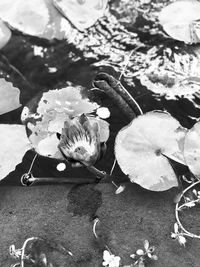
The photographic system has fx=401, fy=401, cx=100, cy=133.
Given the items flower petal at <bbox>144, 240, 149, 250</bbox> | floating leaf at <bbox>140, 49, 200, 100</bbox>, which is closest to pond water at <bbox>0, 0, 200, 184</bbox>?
floating leaf at <bbox>140, 49, 200, 100</bbox>

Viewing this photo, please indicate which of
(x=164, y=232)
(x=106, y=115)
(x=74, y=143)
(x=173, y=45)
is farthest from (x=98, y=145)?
(x=173, y=45)

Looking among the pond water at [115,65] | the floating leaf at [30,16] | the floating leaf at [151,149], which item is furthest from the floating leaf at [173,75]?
the floating leaf at [30,16]

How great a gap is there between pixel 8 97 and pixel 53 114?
0.19 meters

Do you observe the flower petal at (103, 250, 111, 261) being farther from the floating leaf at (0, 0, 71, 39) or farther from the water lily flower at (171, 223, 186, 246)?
the floating leaf at (0, 0, 71, 39)

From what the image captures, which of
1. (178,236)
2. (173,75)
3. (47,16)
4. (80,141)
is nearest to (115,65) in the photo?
(173,75)

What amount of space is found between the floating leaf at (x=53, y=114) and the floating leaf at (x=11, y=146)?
3 centimetres

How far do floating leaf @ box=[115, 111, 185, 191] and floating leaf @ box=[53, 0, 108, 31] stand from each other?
519 mm

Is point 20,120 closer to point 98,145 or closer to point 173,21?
point 98,145

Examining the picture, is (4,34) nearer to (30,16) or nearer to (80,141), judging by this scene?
(30,16)

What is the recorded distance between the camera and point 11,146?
129 centimetres

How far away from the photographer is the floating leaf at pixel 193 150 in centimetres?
119

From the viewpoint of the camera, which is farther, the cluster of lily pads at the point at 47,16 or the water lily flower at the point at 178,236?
the cluster of lily pads at the point at 47,16

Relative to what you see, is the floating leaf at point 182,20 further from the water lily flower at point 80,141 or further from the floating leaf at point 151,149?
the water lily flower at point 80,141

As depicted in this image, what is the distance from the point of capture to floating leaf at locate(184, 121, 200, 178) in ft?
3.91
